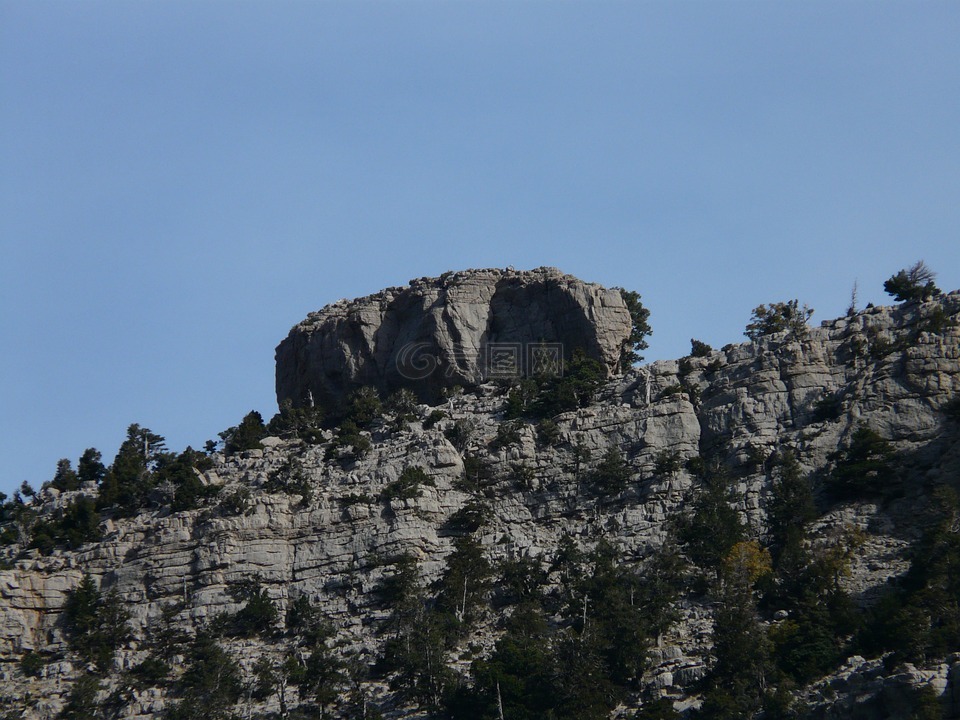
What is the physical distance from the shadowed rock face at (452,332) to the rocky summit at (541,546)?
0.80ft

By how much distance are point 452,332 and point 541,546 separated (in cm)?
1949

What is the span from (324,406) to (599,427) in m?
19.0

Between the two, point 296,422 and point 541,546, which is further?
point 296,422

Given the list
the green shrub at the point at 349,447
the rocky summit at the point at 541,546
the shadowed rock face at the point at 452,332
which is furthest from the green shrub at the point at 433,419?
the shadowed rock face at the point at 452,332

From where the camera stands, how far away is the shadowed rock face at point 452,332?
93.5 metres

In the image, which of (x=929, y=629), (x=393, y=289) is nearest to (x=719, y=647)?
(x=929, y=629)

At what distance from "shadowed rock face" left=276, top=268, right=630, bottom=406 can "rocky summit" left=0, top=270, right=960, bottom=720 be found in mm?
242

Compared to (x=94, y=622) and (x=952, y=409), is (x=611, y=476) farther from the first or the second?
(x=94, y=622)

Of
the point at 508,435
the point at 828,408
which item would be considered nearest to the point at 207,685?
the point at 508,435

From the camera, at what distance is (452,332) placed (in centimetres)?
9369

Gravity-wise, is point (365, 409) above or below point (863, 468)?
above

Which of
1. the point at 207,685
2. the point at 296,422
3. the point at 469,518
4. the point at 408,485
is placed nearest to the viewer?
A: the point at 207,685

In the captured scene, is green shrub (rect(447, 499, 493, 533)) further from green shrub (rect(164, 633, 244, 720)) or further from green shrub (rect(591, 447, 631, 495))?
green shrub (rect(164, 633, 244, 720))

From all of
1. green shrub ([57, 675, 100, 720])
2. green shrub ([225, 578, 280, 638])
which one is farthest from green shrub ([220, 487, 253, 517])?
green shrub ([57, 675, 100, 720])
